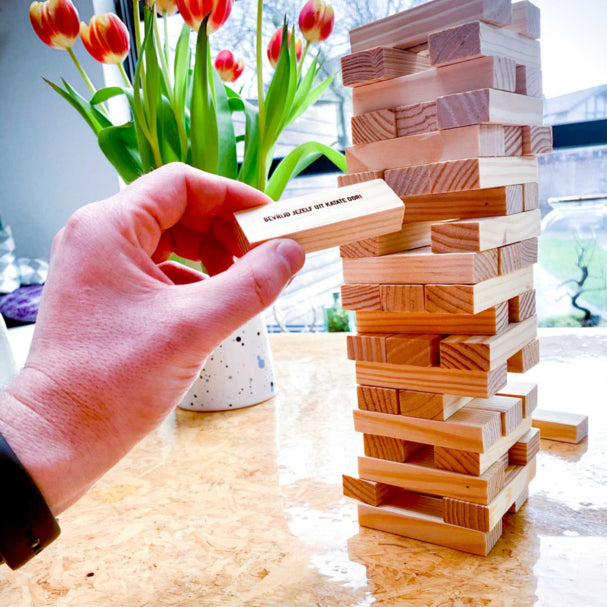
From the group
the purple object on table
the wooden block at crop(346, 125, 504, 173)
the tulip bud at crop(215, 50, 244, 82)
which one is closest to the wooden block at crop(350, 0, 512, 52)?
the wooden block at crop(346, 125, 504, 173)

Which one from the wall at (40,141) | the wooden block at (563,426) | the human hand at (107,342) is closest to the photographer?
the human hand at (107,342)

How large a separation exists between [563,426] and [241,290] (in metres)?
0.63

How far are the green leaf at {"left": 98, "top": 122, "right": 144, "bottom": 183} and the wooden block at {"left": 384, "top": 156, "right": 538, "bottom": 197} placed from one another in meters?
0.70

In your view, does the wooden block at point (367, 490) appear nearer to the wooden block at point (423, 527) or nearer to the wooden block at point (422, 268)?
the wooden block at point (423, 527)

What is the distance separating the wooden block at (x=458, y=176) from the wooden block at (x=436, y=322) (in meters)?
0.13

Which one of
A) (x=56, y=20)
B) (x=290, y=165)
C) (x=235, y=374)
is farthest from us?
(x=290, y=165)

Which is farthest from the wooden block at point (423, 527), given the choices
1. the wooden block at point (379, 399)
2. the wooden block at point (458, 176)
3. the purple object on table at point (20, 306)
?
the purple object on table at point (20, 306)

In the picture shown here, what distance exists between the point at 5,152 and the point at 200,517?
3.31 m

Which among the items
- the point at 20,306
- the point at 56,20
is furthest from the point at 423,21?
the point at 20,306

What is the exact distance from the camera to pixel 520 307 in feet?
2.36

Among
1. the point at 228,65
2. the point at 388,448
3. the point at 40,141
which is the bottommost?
the point at 388,448

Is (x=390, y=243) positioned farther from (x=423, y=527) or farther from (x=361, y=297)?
(x=423, y=527)

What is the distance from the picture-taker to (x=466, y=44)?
1.97 feet

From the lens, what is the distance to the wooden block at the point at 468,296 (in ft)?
1.99
